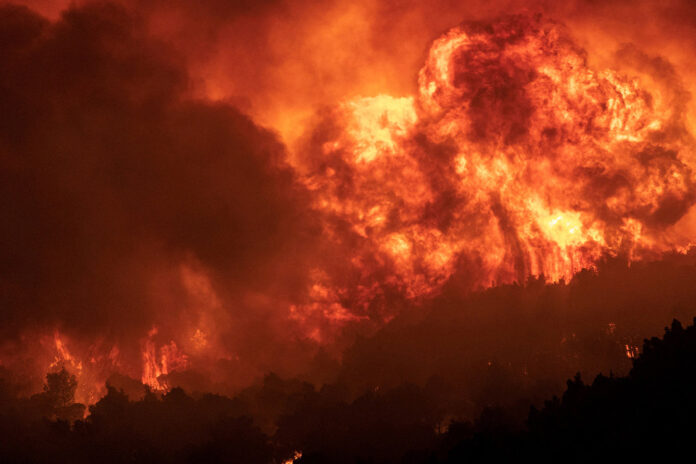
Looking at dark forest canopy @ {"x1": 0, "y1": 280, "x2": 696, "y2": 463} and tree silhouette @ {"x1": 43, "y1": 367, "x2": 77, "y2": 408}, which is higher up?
tree silhouette @ {"x1": 43, "y1": 367, "x2": 77, "y2": 408}

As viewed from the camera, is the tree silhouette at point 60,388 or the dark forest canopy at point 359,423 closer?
the dark forest canopy at point 359,423

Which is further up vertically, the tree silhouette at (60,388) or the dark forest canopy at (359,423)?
the tree silhouette at (60,388)

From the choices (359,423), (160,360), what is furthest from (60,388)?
(359,423)

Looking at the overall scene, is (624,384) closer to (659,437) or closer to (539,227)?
(659,437)

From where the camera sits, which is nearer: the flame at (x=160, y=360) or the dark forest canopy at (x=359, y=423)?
the dark forest canopy at (x=359, y=423)

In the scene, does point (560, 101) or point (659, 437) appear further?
point (560, 101)

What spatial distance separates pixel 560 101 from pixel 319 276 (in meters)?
31.5

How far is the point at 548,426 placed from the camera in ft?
174

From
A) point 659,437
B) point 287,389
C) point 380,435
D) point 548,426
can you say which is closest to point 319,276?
point 287,389

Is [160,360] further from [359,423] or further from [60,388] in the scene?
[359,423]

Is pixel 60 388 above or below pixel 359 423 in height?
above

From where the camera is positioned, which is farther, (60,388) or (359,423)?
(60,388)

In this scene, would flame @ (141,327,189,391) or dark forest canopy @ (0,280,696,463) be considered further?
flame @ (141,327,189,391)

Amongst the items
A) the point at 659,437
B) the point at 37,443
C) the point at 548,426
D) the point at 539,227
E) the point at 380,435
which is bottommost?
the point at 659,437
